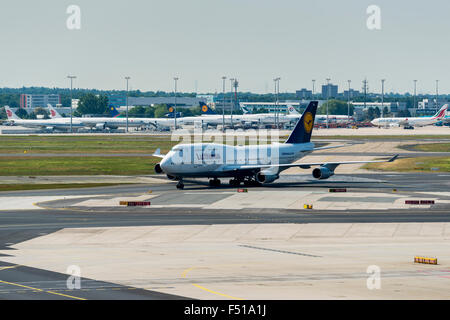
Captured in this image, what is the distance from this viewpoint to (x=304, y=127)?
292 ft

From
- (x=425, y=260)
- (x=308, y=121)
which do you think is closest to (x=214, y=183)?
(x=308, y=121)

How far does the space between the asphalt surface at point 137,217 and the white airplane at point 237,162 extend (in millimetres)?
1591

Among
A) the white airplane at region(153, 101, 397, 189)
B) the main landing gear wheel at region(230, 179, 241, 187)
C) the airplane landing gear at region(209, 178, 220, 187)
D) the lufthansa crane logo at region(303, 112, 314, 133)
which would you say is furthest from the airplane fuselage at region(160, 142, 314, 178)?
the lufthansa crane logo at region(303, 112, 314, 133)

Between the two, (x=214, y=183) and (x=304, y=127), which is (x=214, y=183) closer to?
(x=214, y=183)

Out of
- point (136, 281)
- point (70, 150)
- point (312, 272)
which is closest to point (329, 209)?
point (312, 272)

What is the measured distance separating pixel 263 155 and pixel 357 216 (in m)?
25.6

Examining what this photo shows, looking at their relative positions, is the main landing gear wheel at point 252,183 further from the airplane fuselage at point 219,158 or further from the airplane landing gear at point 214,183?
the airplane landing gear at point 214,183

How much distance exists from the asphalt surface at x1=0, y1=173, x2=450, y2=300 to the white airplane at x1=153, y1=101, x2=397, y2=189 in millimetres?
1591

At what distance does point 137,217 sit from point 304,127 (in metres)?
33.4

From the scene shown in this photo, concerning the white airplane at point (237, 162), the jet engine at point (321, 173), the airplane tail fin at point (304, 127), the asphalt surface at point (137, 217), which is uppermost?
the airplane tail fin at point (304, 127)

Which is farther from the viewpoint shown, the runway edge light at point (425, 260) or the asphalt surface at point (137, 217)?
the runway edge light at point (425, 260)

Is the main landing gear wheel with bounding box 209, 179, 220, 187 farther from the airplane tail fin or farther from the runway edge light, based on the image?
the runway edge light

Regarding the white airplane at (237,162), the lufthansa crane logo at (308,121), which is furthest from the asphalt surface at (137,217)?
the lufthansa crane logo at (308,121)

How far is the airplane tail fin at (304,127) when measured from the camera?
88.1m
